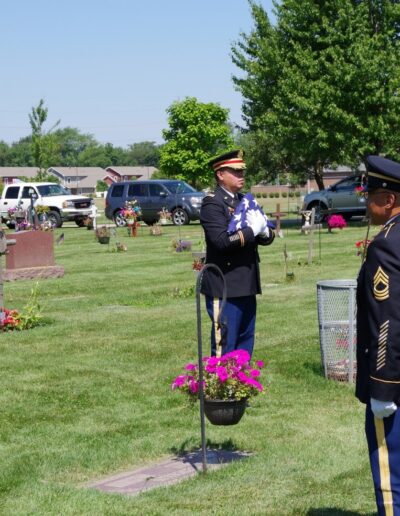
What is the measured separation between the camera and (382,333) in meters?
4.38

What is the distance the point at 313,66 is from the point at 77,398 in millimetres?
25859

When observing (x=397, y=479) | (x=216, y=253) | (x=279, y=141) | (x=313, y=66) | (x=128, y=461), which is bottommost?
(x=128, y=461)

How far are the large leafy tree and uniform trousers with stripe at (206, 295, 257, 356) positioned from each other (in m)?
A: 25.5

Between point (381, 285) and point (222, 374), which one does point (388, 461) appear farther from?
point (222, 374)

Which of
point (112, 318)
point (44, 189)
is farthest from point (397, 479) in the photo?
point (44, 189)

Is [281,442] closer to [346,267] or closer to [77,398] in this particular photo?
[77,398]

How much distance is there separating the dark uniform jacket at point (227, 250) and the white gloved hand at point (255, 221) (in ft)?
0.13

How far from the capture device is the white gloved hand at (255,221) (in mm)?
7281

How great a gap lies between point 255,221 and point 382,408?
120 inches

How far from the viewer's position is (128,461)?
277 inches

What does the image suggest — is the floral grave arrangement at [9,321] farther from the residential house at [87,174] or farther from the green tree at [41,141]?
the residential house at [87,174]

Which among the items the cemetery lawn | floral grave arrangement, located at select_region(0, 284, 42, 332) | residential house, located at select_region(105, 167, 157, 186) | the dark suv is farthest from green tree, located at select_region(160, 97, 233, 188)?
residential house, located at select_region(105, 167, 157, 186)

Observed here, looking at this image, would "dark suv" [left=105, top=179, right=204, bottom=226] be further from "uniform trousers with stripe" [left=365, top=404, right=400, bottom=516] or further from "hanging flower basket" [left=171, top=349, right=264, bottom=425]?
"uniform trousers with stripe" [left=365, top=404, right=400, bottom=516]

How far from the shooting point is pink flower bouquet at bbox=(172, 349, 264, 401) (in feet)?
21.8
